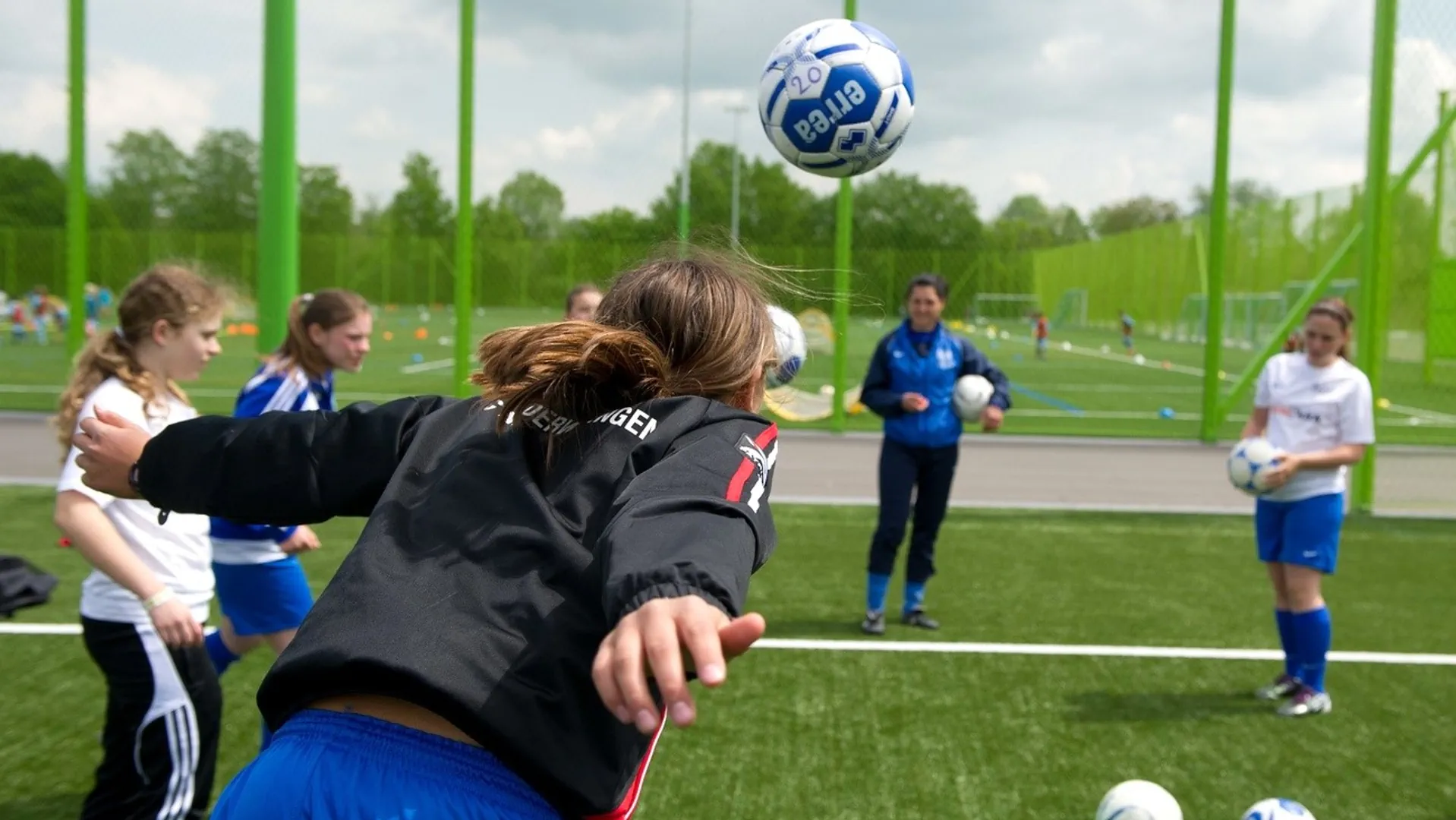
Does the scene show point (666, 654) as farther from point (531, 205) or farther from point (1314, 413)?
point (531, 205)

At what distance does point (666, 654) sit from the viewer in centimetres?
112

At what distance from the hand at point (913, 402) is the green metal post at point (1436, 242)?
21.3ft

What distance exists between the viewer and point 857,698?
17.7 feet

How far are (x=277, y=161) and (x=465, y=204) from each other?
3.40 m

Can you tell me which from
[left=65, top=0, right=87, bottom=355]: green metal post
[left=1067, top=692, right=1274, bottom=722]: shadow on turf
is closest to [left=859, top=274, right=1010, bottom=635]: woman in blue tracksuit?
[left=1067, top=692, right=1274, bottom=722]: shadow on turf

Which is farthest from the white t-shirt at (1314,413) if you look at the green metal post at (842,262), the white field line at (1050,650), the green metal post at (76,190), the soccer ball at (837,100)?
the green metal post at (76,190)

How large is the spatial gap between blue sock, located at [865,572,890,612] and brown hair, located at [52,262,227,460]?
3.83m

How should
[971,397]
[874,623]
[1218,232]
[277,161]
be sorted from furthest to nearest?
[1218,232], [277,161], [971,397], [874,623]

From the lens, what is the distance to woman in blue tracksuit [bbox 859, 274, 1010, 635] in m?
6.69

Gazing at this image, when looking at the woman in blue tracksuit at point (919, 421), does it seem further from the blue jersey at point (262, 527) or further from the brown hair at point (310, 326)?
the blue jersey at point (262, 527)

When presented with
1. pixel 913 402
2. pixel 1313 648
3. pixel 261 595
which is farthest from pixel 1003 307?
pixel 261 595

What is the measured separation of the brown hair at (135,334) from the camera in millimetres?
3428

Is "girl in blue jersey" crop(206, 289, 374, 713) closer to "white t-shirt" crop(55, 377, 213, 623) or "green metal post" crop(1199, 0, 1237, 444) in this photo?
"white t-shirt" crop(55, 377, 213, 623)

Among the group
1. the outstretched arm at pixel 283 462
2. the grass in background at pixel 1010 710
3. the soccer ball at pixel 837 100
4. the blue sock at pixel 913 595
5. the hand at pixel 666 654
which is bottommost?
the grass in background at pixel 1010 710
